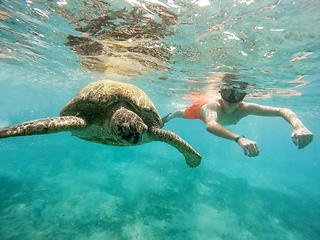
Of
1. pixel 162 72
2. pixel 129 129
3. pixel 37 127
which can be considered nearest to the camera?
pixel 129 129

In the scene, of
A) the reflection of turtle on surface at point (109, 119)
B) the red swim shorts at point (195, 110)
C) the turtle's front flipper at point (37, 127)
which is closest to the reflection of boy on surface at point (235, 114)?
the red swim shorts at point (195, 110)

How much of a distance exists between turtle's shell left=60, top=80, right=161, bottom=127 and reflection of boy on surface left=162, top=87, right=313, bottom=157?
1837 mm

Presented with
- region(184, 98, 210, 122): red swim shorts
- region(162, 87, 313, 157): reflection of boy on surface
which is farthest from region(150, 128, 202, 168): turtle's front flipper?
region(184, 98, 210, 122): red swim shorts

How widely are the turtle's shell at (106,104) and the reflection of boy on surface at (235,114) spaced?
184 cm

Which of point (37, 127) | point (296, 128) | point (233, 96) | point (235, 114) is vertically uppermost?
point (233, 96)

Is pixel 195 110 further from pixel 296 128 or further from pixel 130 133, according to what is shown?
pixel 130 133

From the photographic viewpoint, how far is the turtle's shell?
168 inches

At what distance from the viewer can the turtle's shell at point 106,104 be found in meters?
4.27

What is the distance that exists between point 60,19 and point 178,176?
16.1 meters

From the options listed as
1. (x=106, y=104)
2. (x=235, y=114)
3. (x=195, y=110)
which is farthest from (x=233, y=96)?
(x=106, y=104)

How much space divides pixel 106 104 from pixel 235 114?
560 cm

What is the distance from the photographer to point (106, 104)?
14.0 ft

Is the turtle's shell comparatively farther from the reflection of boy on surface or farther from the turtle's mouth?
the reflection of boy on surface

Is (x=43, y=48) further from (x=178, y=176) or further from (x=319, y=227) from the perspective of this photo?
(x=319, y=227)
